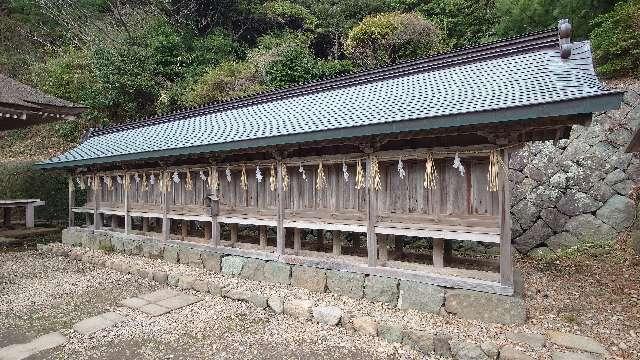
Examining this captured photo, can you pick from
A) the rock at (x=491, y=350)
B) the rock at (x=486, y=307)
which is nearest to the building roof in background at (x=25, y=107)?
the rock at (x=486, y=307)

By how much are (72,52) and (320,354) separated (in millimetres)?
28411

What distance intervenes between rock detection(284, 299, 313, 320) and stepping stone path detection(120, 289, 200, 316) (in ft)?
7.41

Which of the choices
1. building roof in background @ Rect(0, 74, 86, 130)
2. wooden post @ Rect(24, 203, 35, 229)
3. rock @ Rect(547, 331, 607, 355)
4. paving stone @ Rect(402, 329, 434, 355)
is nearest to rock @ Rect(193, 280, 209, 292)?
paving stone @ Rect(402, 329, 434, 355)

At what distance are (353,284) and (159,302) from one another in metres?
4.19

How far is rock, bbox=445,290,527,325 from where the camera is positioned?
640 cm

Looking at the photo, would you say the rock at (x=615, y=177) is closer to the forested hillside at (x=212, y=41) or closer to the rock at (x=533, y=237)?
the rock at (x=533, y=237)

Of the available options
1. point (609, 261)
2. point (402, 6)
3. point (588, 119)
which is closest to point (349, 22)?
point (402, 6)

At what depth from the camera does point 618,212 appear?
37.1 feet

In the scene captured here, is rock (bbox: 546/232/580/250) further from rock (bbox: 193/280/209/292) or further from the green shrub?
rock (bbox: 193/280/209/292)

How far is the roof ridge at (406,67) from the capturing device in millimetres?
8445

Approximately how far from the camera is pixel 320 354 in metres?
6.12

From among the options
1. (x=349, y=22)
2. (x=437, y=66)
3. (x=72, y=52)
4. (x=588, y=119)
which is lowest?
(x=588, y=119)

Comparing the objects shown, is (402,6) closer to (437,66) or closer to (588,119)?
(437,66)

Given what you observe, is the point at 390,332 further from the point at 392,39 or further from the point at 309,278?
the point at 392,39
